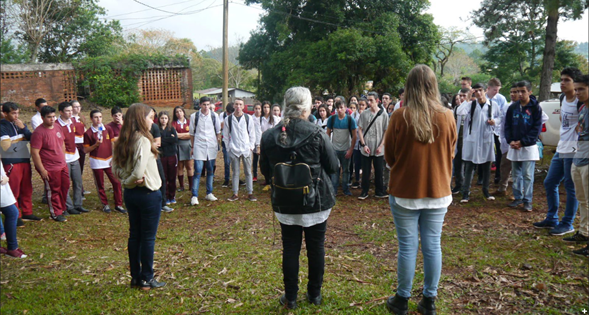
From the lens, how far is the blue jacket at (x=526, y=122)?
6453 millimetres

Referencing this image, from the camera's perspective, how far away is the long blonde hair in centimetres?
313

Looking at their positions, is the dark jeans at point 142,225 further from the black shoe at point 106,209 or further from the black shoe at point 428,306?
the black shoe at point 106,209

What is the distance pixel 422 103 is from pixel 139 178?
2607mm

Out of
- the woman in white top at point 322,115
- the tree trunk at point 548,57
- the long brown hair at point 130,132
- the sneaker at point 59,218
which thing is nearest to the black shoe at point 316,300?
the long brown hair at point 130,132

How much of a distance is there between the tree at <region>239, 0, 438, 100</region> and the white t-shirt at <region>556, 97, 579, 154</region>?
14530mm

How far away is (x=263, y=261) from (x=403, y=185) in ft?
7.64

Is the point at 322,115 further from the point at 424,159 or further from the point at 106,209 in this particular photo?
the point at 424,159

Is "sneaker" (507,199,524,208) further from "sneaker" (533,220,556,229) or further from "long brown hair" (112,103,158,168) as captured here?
"long brown hair" (112,103,158,168)

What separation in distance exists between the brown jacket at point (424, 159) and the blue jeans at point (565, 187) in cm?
303

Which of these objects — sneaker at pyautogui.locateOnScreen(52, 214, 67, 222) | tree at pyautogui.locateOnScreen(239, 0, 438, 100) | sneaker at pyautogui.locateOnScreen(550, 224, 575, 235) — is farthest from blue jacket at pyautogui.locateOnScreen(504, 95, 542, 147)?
tree at pyautogui.locateOnScreen(239, 0, 438, 100)

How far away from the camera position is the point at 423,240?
338 centimetres

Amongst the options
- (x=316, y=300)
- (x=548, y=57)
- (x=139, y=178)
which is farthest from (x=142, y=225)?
(x=548, y=57)

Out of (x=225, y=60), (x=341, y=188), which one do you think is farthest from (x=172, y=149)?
(x=225, y=60)

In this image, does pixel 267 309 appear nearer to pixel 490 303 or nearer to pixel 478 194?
pixel 490 303
